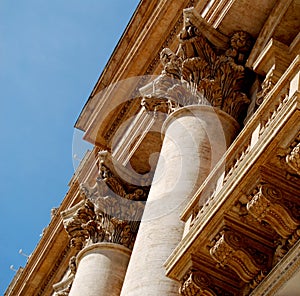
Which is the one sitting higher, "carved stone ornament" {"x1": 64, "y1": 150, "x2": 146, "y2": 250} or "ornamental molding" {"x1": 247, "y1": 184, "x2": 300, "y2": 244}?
"ornamental molding" {"x1": 247, "y1": 184, "x2": 300, "y2": 244}

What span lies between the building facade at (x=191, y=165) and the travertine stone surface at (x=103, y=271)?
0.02 m

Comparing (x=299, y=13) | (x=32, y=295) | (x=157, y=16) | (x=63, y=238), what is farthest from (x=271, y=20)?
(x=32, y=295)

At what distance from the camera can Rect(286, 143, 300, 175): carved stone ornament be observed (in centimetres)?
816

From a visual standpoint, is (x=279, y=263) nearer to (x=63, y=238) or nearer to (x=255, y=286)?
(x=255, y=286)

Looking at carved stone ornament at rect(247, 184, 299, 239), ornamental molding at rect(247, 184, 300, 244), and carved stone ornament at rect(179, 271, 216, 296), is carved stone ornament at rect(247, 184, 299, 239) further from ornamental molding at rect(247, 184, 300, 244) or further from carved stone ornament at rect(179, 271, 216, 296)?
carved stone ornament at rect(179, 271, 216, 296)

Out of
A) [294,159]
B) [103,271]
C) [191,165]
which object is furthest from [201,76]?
[294,159]

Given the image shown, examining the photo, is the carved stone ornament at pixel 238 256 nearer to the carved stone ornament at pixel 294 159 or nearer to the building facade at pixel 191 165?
the building facade at pixel 191 165

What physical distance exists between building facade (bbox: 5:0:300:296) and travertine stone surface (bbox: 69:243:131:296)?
21 mm

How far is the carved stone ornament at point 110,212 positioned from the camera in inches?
573

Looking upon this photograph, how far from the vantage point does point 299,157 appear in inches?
320

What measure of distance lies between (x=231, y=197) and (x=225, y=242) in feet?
1.47

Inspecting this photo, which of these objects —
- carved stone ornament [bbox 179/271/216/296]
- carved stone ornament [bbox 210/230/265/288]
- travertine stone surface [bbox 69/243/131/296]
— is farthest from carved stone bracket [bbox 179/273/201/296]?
travertine stone surface [bbox 69/243/131/296]

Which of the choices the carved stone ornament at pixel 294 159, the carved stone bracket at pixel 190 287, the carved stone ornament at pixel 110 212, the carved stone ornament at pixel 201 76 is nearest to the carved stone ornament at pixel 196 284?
the carved stone bracket at pixel 190 287

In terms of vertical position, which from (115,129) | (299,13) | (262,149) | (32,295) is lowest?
(32,295)
